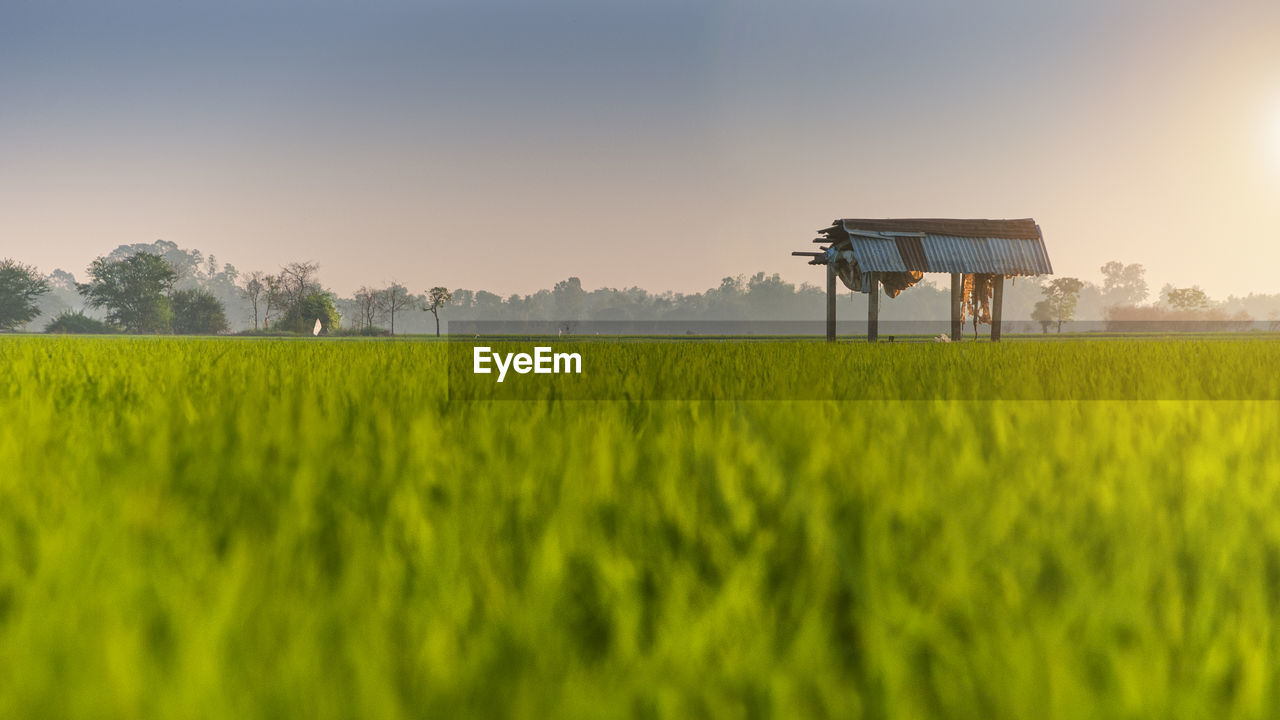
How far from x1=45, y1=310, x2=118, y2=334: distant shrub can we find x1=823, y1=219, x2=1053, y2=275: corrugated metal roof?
268 ft

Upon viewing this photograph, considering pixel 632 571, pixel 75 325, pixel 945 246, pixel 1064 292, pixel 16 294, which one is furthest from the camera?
pixel 1064 292

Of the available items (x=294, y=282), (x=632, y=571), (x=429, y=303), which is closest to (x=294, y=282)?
(x=294, y=282)

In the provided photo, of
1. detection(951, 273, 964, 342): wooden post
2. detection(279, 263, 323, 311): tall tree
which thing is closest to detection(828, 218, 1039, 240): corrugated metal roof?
detection(951, 273, 964, 342): wooden post

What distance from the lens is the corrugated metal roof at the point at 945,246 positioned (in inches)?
659

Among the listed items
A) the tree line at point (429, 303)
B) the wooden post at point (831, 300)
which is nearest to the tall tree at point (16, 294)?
the tree line at point (429, 303)

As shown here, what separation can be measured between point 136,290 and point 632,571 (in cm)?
10443

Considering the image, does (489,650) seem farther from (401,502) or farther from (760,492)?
(760,492)

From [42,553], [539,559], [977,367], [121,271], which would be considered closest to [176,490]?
[42,553]

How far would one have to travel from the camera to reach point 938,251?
17.5m

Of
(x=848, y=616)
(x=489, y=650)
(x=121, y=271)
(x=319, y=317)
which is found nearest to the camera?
(x=489, y=650)

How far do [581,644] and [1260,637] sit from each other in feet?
2.52

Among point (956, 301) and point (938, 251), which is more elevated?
point (938, 251)

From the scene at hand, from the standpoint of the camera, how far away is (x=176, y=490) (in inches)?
55.2

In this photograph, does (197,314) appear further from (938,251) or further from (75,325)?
(938,251)
